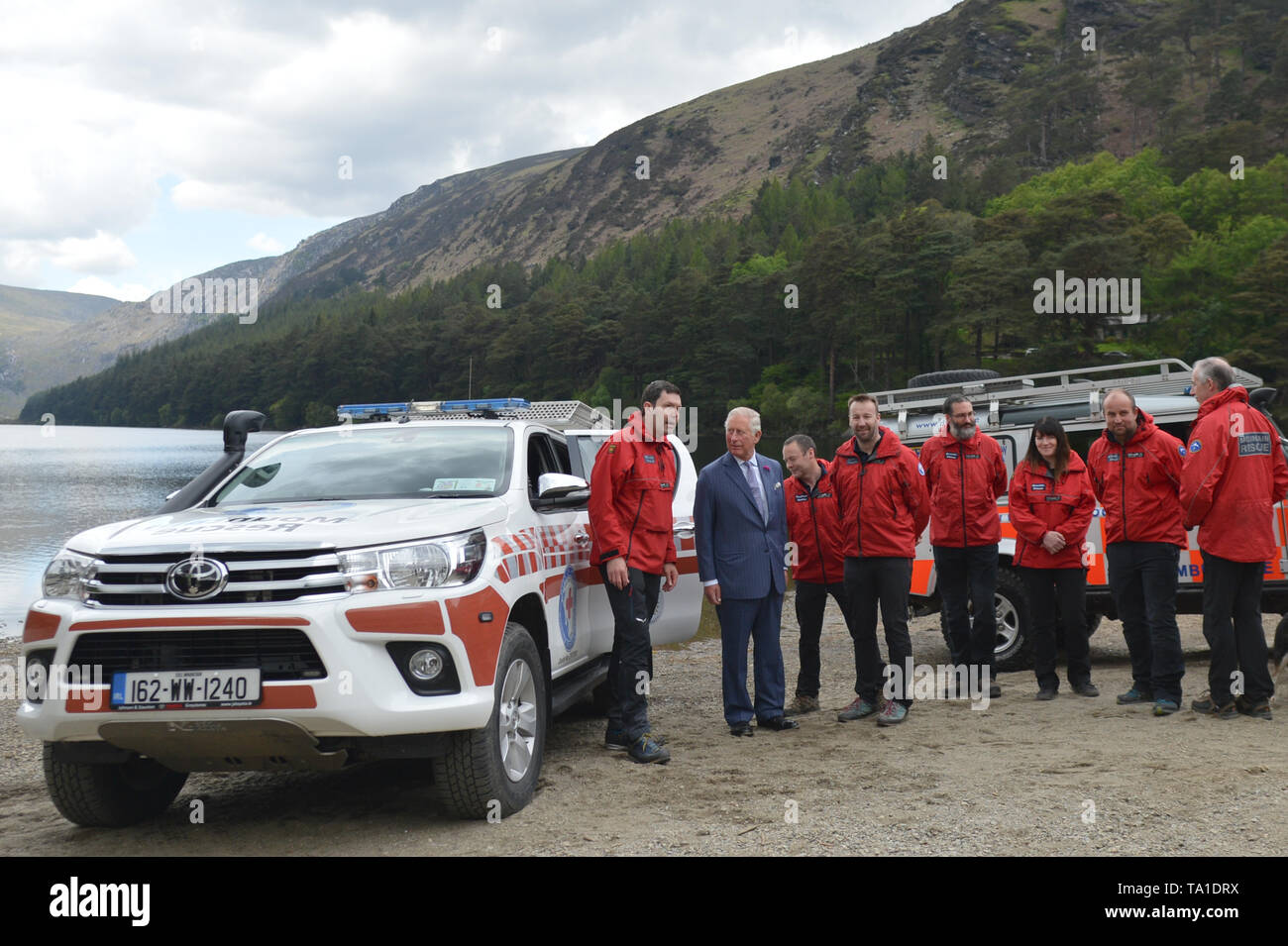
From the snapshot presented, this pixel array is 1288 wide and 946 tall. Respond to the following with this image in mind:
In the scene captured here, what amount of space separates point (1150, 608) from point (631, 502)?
3581 millimetres

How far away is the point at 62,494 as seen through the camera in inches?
1778

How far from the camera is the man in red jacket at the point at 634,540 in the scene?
20.2ft

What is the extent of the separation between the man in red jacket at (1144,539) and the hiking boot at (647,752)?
3219 mm

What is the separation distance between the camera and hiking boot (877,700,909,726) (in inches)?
277

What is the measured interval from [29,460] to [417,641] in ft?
257

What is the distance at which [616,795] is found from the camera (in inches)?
216

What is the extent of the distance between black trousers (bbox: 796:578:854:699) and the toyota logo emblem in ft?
13.6

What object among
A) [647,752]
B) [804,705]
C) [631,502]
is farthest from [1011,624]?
[631,502]

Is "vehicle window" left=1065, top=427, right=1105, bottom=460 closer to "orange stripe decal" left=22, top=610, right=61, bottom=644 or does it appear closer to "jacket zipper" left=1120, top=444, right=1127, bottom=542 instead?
"jacket zipper" left=1120, top=444, right=1127, bottom=542

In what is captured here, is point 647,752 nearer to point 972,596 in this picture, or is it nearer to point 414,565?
point 414,565

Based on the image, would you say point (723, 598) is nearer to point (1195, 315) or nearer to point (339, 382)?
point (1195, 315)

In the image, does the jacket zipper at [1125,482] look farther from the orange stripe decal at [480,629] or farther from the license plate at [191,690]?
the license plate at [191,690]

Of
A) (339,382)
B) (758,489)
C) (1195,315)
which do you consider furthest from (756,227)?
(758,489)

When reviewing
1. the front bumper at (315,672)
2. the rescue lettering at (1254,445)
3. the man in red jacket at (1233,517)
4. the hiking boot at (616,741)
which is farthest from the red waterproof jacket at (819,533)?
the front bumper at (315,672)
